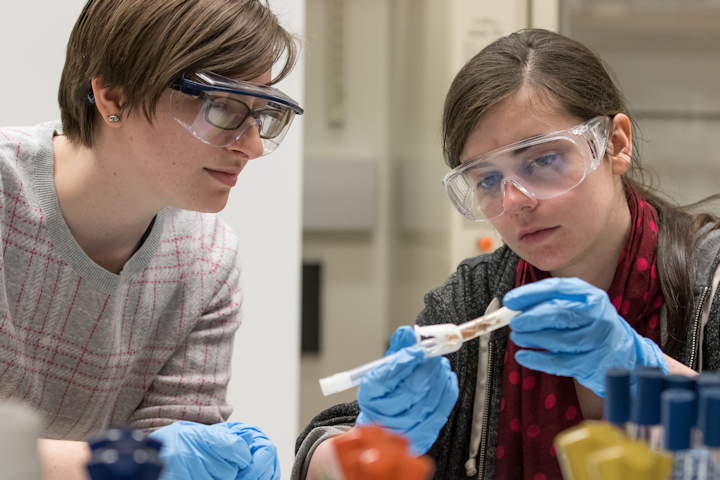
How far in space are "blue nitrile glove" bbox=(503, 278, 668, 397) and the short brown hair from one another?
617mm

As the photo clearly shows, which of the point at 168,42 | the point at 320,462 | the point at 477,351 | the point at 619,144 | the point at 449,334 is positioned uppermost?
the point at 168,42

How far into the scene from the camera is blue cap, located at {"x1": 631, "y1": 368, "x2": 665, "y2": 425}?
66cm

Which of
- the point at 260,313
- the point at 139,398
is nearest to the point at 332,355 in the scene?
the point at 260,313

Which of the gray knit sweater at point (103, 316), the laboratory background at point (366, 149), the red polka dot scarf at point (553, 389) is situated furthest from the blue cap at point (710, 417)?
the laboratory background at point (366, 149)

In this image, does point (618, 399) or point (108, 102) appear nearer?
point (618, 399)

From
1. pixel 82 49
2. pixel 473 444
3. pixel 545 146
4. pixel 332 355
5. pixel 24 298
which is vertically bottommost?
pixel 332 355

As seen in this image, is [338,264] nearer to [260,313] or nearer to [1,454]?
[260,313]

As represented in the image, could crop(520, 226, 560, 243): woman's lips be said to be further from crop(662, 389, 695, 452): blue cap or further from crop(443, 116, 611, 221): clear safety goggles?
crop(662, 389, 695, 452): blue cap

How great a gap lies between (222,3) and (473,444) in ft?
2.90

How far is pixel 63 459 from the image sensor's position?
1234mm

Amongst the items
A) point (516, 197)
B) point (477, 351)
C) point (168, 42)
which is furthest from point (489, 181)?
point (168, 42)

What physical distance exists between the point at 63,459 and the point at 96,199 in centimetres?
46

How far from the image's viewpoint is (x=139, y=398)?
1.56 meters

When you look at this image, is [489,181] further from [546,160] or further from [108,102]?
[108,102]
